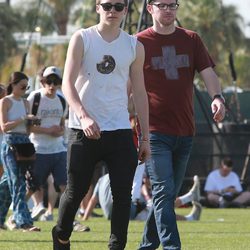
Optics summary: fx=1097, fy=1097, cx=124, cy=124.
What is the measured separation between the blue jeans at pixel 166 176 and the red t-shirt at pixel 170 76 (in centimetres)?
9

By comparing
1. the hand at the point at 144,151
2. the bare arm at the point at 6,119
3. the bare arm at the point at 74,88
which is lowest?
the bare arm at the point at 6,119

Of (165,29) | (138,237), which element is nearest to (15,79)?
(138,237)

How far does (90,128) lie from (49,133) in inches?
253

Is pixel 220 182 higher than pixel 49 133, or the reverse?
pixel 49 133

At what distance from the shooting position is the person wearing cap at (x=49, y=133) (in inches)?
529

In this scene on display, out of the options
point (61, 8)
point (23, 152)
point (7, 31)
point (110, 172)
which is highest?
point (61, 8)

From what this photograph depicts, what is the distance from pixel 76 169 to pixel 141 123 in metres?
0.64

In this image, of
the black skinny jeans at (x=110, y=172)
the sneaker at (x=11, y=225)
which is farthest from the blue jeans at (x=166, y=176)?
the sneaker at (x=11, y=225)

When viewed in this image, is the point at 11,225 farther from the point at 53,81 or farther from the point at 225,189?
the point at 225,189

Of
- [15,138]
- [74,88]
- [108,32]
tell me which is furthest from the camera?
[15,138]

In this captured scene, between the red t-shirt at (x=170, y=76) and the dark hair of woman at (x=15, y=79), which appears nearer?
the red t-shirt at (x=170, y=76)

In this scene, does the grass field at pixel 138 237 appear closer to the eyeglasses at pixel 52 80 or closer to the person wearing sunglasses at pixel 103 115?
the eyeglasses at pixel 52 80

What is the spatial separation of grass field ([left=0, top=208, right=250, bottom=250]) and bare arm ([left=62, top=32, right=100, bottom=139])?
2.99m

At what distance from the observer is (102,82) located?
25.0 ft
